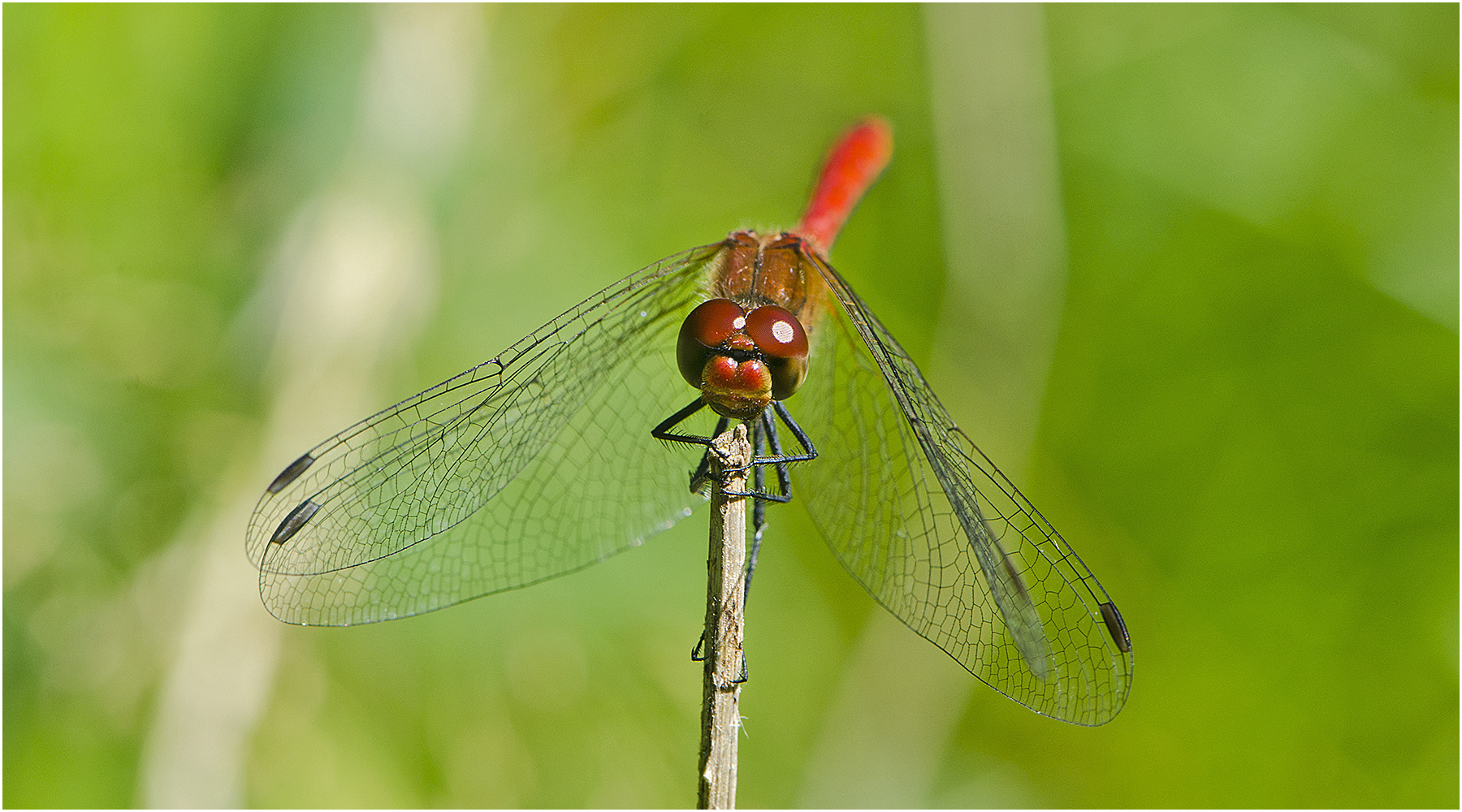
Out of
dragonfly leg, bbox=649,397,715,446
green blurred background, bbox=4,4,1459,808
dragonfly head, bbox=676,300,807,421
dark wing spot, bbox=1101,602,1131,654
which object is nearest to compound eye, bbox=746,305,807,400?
dragonfly head, bbox=676,300,807,421

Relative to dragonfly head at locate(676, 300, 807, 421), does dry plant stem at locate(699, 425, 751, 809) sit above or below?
below

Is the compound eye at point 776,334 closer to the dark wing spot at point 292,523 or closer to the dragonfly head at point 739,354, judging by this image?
the dragonfly head at point 739,354

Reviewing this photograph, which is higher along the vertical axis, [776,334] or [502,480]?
[776,334]

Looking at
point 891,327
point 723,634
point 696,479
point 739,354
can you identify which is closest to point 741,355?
point 739,354

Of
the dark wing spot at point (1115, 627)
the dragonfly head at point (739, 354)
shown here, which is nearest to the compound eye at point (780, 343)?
the dragonfly head at point (739, 354)

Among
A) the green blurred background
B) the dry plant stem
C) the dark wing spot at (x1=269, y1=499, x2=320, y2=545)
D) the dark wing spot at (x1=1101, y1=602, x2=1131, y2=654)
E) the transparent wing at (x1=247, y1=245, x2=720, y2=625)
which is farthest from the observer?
the green blurred background

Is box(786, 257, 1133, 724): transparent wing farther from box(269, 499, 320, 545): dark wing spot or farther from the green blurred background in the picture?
box(269, 499, 320, 545): dark wing spot

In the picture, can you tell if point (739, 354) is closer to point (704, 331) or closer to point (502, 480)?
point (704, 331)
